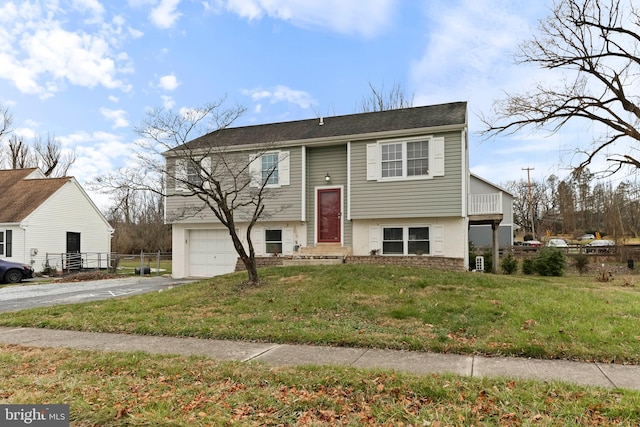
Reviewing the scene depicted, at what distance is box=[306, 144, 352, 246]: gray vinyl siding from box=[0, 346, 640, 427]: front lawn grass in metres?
11.1

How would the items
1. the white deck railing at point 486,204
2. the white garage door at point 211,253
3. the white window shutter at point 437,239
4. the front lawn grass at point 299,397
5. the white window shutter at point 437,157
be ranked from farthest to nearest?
the white garage door at point 211,253, the white deck railing at point 486,204, the white window shutter at point 437,239, the white window shutter at point 437,157, the front lawn grass at point 299,397

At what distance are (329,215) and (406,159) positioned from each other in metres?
3.63

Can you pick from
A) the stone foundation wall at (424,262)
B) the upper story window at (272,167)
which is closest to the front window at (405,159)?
the stone foundation wall at (424,262)

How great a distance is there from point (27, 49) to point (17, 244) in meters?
11.8

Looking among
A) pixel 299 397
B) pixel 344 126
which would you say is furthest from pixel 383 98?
pixel 299 397

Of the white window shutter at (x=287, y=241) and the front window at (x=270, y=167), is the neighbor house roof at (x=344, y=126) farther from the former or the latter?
the white window shutter at (x=287, y=241)

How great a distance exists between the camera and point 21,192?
76.1ft

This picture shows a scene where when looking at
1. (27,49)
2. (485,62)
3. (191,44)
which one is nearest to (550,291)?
(485,62)

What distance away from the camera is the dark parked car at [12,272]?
1722 cm

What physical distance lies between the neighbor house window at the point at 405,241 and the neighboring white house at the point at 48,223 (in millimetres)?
18343

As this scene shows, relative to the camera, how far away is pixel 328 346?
550 cm

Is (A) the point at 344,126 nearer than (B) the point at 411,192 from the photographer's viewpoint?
No

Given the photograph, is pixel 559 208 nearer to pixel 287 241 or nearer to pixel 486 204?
pixel 486 204

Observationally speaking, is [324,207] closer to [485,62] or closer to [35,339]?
[485,62]
